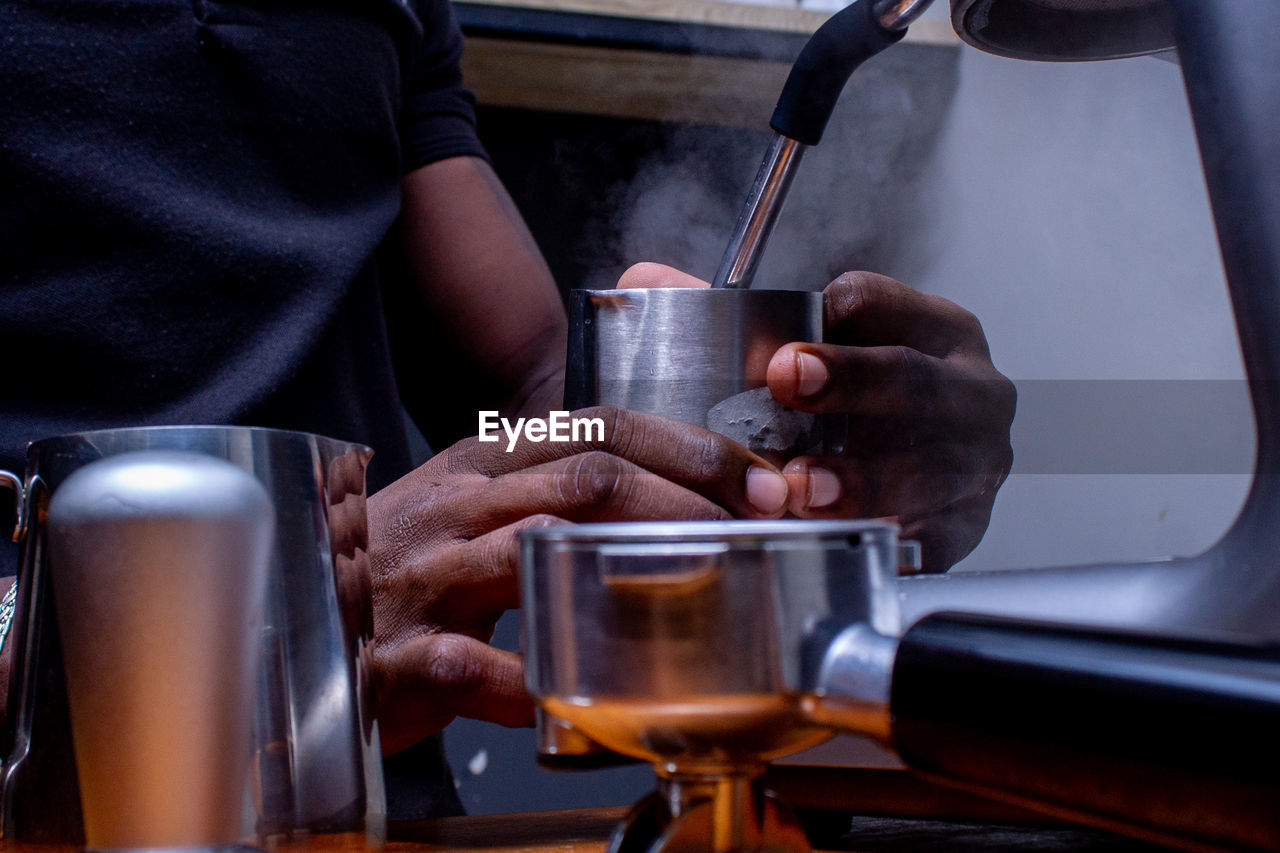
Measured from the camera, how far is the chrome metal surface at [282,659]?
Answer: 0.68 feet

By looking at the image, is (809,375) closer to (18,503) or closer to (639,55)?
(18,503)

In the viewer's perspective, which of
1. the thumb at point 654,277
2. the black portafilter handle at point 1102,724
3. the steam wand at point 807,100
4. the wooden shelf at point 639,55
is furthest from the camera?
the wooden shelf at point 639,55

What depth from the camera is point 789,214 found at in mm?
554

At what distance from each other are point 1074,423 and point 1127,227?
0.07 meters

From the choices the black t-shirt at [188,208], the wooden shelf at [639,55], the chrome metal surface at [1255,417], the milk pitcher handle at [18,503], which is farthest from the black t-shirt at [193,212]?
the chrome metal surface at [1255,417]

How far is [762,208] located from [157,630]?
0.84 ft

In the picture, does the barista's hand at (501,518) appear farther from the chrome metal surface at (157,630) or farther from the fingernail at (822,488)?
the chrome metal surface at (157,630)

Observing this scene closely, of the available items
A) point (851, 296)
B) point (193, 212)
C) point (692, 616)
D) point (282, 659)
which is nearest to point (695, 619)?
point (692, 616)

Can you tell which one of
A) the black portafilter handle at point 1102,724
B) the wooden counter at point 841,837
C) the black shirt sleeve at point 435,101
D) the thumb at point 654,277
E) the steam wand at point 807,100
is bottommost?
the wooden counter at point 841,837

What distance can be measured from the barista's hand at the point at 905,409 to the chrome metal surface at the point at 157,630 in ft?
0.57

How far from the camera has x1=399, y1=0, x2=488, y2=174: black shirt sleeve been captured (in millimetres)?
734

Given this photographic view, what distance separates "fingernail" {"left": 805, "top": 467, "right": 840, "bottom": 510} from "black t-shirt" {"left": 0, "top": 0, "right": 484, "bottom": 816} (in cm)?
33

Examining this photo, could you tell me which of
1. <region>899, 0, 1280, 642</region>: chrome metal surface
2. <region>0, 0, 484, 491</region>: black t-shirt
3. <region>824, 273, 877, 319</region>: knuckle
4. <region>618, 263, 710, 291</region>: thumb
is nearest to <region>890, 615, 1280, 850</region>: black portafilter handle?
<region>899, 0, 1280, 642</region>: chrome metal surface

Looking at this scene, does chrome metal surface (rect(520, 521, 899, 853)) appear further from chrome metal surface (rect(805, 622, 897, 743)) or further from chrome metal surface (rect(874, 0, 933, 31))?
chrome metal surface (rect(874, 0, 933, 31))
